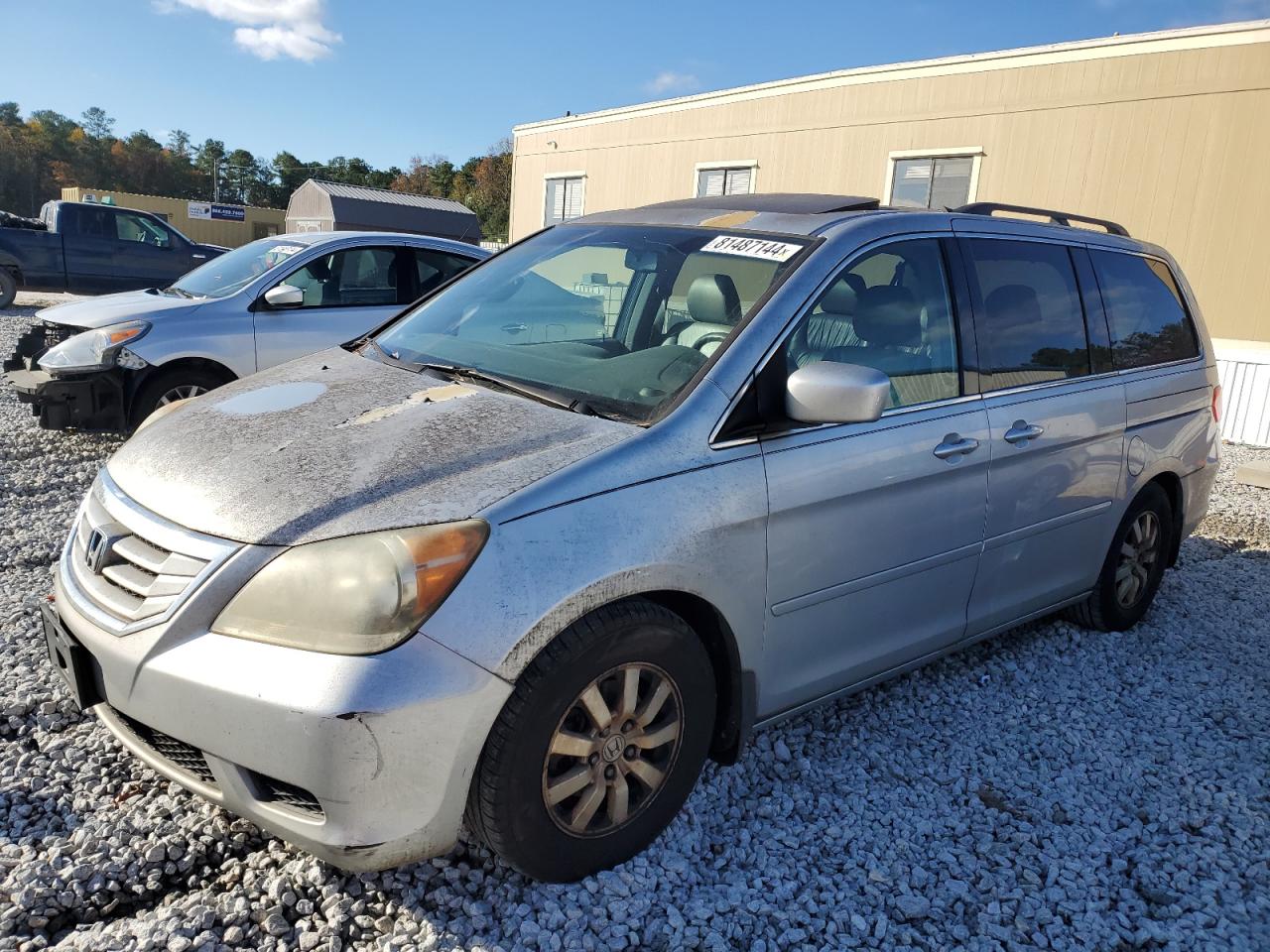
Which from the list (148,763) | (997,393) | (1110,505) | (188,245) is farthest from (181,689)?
(188,245)

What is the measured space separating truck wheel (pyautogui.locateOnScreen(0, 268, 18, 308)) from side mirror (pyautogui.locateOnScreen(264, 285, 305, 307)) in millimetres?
12404

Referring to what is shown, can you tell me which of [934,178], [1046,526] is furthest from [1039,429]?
[934,178]

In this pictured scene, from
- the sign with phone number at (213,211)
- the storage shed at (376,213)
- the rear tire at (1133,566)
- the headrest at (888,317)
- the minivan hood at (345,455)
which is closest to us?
the minivan hood at (345,455)

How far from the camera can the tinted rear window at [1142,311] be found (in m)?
4.12

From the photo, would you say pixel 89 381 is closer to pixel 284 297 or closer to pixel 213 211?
pixel 284 297

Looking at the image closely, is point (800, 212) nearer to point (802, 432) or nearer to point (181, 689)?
point (802, 432)

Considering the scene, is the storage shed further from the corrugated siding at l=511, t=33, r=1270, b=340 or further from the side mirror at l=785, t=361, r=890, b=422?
the side mirror at l=785, t=361, r=890, b=422

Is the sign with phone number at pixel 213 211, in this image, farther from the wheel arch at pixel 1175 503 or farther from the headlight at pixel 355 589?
the headlight at pixel 355 589

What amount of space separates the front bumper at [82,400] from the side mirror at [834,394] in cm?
534

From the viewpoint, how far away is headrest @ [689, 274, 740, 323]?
115 inches

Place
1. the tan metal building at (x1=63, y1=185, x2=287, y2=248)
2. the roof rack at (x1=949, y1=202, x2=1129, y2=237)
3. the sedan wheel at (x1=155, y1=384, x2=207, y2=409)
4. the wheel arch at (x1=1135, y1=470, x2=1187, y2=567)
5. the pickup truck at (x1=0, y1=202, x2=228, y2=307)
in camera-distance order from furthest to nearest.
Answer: the tan metal building at (x1=63, y1=185, x2=287, y2=248)
the pickup truck at (x1=0, y1=202, x2=228, y2=307)
the sedan wheel at (x1=155, y1=384, x2=207, y2=409)
the wheel arch at (x1=1135, y1=470, x2=1187, y2=567)
the roof rack at (x1=949, y1=202, x2=1129, y2=237)

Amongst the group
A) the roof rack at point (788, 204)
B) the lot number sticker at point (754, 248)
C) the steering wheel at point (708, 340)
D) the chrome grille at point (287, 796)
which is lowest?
the chrome grille at point (287, 796)

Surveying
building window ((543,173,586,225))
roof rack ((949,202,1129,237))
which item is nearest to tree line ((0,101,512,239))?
building window ((543,173,586,225))

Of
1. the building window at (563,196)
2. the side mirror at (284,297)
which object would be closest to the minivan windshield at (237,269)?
the side mirror at (284,297)
